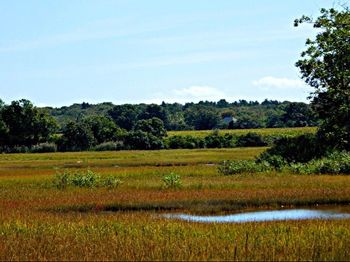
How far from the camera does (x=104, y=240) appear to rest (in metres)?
16.8

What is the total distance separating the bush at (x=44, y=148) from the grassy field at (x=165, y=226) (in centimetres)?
6617

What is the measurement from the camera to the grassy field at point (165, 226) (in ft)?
47.7

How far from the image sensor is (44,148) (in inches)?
4013

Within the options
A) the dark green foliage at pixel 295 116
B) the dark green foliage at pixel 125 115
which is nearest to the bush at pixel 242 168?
the dark green foliage at pixel 295 116

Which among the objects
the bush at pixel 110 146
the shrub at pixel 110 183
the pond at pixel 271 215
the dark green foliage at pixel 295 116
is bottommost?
the pond at pixel 271 215

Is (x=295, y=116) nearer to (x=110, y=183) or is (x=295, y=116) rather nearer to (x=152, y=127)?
(x=152, y=127)

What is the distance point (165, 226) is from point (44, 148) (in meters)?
86.0

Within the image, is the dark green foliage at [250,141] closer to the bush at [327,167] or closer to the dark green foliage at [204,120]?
the bush at [327,167]

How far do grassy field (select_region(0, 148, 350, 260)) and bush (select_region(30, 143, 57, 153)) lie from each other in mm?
66169

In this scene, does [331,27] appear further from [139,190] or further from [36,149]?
[36,149]

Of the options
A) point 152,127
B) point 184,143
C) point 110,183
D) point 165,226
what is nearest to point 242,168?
point 110,183

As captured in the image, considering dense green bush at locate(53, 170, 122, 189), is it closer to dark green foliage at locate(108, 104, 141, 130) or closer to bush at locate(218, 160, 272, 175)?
bush at locate(218, 160, 272, 175)

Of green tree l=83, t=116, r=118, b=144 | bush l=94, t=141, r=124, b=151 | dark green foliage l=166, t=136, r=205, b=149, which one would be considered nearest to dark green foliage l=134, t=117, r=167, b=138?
dark green foliage l=166, t=136, r=205, b=149

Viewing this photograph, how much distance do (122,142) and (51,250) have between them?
8989 cm
